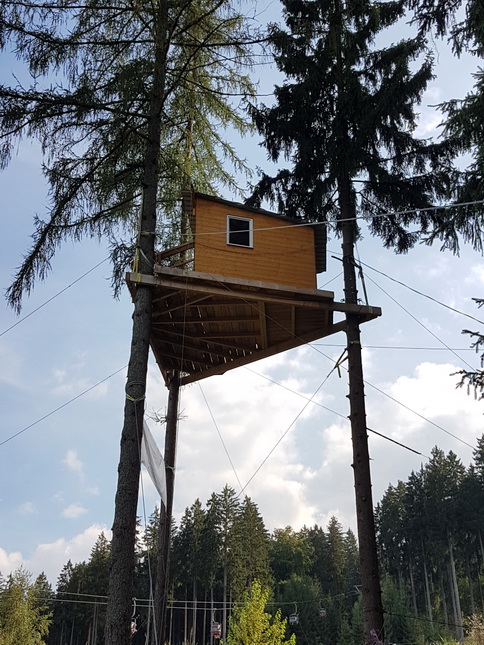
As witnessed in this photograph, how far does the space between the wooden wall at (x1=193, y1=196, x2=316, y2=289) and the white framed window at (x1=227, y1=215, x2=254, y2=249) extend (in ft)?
0.27

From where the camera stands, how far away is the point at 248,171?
1410 cm

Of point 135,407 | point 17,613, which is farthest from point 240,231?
point 17,613

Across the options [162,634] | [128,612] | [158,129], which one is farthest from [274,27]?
[162,634]

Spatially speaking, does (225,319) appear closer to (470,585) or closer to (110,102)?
(110,102)

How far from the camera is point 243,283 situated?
37.4 ft

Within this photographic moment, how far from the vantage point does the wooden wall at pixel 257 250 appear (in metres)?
11.8

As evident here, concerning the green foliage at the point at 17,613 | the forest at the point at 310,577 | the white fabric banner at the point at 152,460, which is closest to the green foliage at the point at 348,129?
the white fabric banner at the point at 152,460

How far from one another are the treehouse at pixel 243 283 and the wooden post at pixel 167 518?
1554 millimetres

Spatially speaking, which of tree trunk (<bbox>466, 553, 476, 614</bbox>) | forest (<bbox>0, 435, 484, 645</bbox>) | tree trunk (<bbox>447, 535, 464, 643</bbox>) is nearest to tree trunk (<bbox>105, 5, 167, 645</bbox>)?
forest (<bbox>0, 435, 484, 645</bbox>)

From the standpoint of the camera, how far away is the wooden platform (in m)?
11.4

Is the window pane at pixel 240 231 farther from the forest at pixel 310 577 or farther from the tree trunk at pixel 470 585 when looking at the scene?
the tree trunk at pixel 470 585

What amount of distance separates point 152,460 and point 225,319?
4069mm

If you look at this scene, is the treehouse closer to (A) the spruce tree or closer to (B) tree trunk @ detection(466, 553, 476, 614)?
(A) the spruce tree

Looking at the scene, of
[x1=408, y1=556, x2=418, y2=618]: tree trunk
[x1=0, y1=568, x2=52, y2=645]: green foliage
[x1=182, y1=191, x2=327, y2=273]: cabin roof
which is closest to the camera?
[x1=182, y1=191, x2=327, y2=273]: cabin roof
